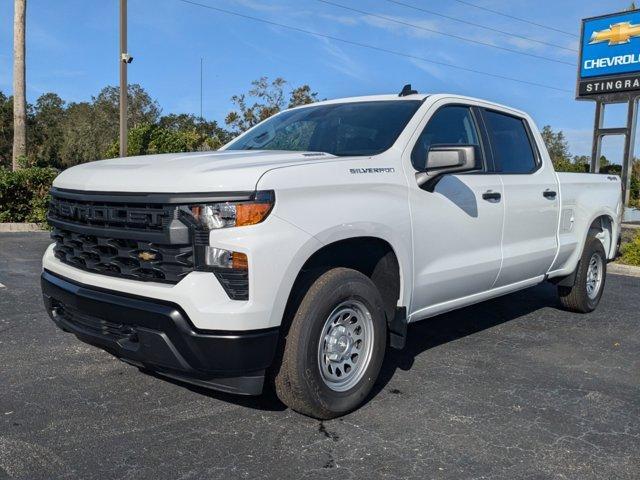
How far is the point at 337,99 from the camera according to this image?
5164 millimetres

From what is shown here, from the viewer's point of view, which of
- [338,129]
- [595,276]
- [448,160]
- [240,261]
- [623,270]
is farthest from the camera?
[623,270]

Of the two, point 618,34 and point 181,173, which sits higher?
point 618,34

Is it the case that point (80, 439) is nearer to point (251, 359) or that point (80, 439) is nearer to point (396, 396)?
point (251, 359)

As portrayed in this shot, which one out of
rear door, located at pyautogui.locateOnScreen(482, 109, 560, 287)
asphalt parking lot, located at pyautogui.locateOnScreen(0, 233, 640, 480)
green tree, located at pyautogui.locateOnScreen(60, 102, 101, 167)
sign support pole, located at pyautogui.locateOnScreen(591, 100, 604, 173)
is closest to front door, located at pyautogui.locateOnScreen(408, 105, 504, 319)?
rear door, located at pyautogui.locateOnScreen(482, 109, 560, 287)

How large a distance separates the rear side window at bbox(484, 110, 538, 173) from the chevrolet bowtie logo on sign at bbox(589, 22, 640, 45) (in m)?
11.3

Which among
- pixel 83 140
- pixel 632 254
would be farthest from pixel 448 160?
pixel 83 140

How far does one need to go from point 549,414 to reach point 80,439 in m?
2.71

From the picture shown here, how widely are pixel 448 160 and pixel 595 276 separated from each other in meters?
3.59

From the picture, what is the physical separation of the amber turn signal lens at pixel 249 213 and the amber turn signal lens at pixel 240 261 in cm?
15

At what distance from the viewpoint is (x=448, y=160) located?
3855 mm

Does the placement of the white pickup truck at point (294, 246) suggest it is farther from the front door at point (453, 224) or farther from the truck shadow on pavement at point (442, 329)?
the truck shadow on pavement at point (442, 329)

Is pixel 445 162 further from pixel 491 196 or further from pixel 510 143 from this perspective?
pixel 510 143

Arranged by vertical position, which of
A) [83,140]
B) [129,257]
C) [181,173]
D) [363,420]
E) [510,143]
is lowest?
[363,420]

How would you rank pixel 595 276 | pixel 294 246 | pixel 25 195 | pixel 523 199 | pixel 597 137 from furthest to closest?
pixel 597 137 → pixel 25 195 → pixel 595 276 → pixel 523 199 → pixel 294 246
